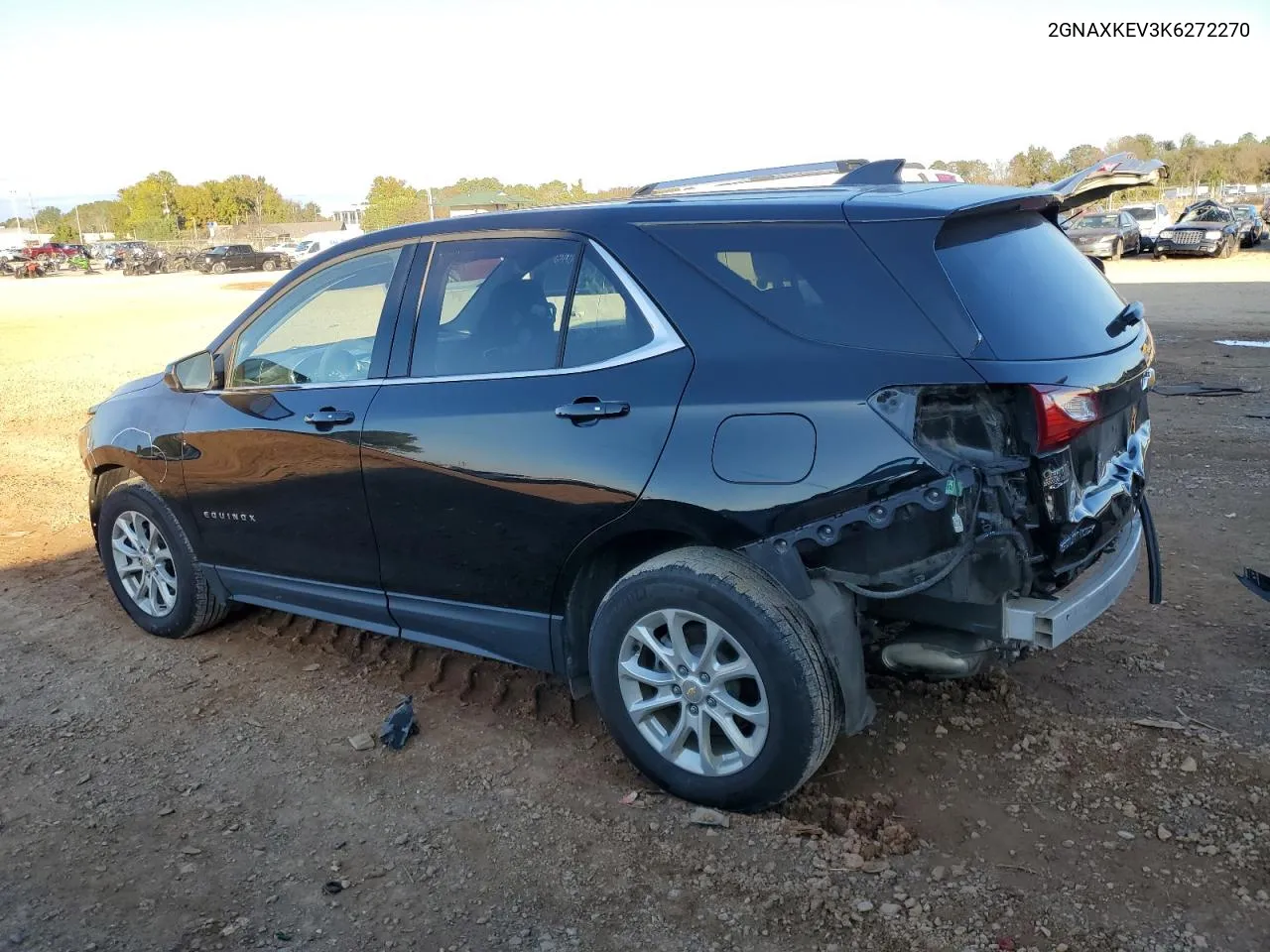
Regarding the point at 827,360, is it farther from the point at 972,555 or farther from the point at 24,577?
the point at 24,577

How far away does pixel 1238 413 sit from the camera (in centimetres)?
866

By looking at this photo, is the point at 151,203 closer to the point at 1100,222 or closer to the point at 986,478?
the point at 1100,222

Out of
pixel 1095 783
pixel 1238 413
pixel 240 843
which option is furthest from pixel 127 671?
pixel 1238 413

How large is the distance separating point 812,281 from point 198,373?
2.88 m

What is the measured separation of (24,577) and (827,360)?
5155 mm

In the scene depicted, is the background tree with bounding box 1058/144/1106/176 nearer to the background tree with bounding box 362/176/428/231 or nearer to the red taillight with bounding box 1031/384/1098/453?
the background tree with bounding box 362/176/428/231

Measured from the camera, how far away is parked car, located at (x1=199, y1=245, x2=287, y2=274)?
5166cm

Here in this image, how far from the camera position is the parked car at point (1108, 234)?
29.7 meters

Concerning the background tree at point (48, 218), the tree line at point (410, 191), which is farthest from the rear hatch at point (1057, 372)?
the background tree at point (48, 218)

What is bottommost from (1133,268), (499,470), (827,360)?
(1133,268)

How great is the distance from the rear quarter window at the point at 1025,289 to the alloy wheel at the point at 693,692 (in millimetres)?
1234

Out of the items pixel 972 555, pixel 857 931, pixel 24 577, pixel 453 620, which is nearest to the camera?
pixel 857 931

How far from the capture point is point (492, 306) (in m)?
3.84

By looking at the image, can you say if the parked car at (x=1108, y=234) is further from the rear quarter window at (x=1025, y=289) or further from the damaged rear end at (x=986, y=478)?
the damaged rear end at (x=986, y=478)
